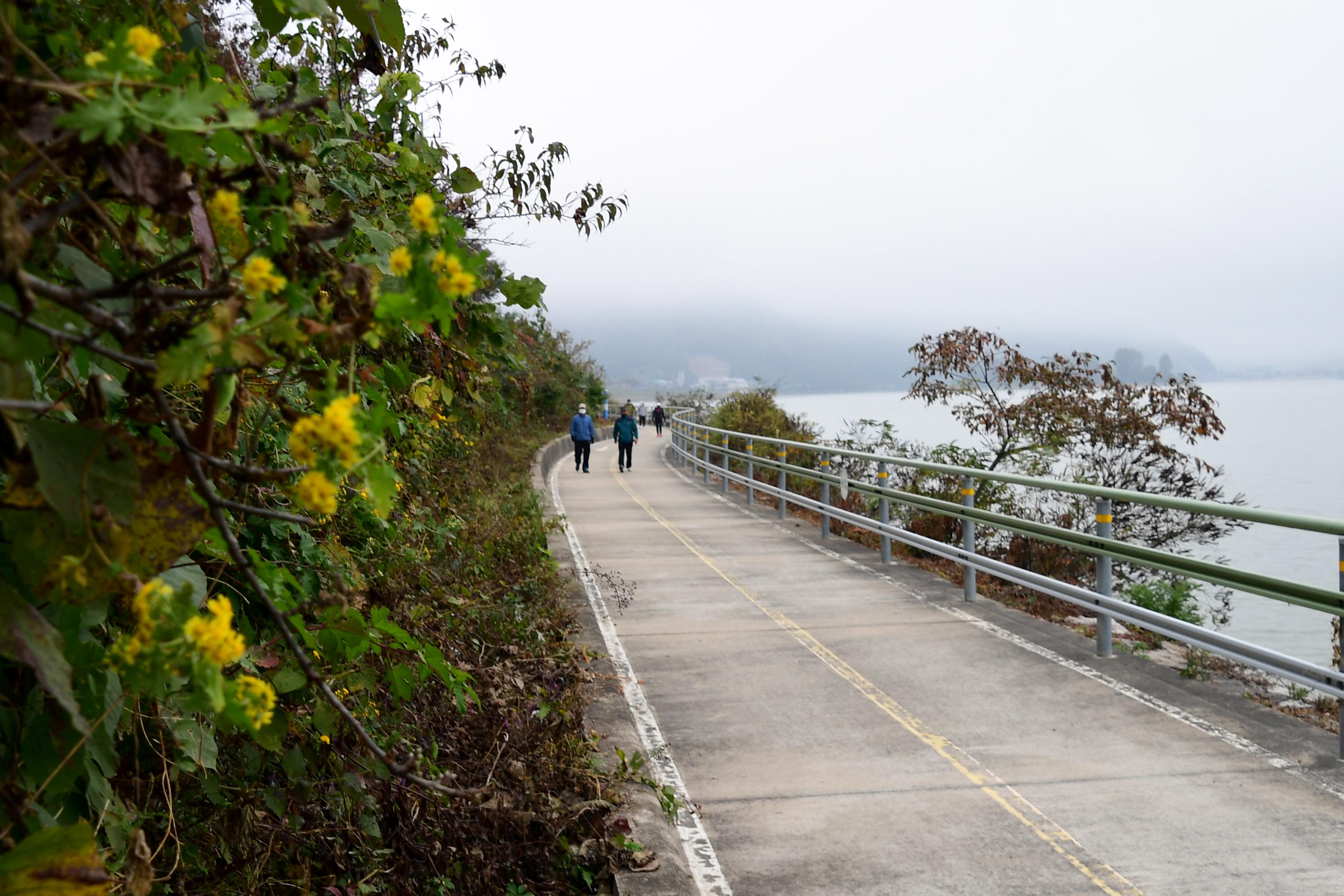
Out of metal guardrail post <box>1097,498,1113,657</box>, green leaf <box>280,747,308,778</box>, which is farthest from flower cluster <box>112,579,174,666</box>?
metal guardrail post <box>1097,498,1113,657</box>

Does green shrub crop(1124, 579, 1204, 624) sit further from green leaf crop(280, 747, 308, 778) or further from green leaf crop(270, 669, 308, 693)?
green leaf crop(270, 669, 308, 693)

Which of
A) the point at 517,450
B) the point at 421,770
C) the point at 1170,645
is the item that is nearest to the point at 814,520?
the point at 1170,645

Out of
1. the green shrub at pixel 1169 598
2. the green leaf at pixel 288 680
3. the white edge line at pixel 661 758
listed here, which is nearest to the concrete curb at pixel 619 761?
the white edge line at pixel 661 758

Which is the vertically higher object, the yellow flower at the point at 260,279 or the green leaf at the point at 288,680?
the yellow flower at the point at 260,279

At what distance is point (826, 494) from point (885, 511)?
2.32 meters

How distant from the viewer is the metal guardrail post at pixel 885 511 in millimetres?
12038

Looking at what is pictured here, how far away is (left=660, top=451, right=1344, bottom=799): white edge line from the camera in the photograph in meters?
5.58

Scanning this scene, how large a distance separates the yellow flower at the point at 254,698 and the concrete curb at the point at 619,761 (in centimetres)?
313

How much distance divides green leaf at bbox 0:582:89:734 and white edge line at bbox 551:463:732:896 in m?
3.58

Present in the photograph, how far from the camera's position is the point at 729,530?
A: 1594 cm

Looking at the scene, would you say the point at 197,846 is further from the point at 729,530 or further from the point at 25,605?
the point at 729,530

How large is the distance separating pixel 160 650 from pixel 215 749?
4.22 ft

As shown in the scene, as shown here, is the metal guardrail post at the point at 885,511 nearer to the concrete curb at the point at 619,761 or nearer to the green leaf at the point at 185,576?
the concrete curb at the point at 619,761

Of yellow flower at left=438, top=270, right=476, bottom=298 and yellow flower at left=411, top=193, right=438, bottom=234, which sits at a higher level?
yellow flower at left=411, top=193, right=438, bottom=234
